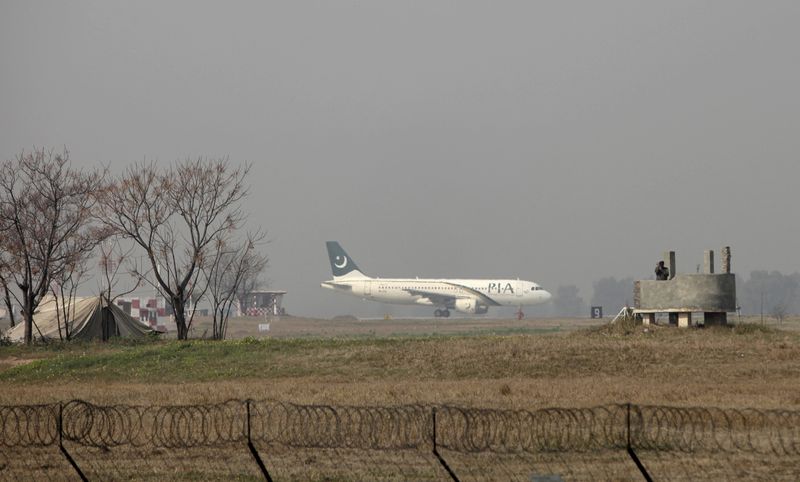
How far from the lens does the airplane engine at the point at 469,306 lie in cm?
11488

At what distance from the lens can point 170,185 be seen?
5216cm

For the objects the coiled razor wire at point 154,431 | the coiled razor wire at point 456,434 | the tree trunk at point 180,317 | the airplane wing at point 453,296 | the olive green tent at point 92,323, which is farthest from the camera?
the airplane wing at point 453,296

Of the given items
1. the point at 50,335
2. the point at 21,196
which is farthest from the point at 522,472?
the point at 21,196

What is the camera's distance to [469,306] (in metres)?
115

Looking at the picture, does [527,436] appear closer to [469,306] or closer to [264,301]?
[469,306]

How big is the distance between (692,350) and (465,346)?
7.26 m

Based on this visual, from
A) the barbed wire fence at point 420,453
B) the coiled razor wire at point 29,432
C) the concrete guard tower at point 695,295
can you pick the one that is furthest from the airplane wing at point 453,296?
the barbed wire fence at point 420,453

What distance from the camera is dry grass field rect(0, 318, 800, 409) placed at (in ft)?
79.0

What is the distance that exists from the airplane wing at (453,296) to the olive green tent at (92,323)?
211 ft

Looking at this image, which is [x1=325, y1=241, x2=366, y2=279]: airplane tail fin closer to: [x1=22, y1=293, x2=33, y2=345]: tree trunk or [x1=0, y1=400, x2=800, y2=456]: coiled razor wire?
[x1=22, y1=293, x2=33, y2=345]: tree trunk

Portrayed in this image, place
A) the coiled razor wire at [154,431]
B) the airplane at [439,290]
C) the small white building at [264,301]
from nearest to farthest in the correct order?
the coiled razor wire at [154,431], the airplane at [439,290], the small white building at [264,301]

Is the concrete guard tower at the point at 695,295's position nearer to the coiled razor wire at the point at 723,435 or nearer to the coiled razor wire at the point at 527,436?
the coiled razor wire at the point at 723,435

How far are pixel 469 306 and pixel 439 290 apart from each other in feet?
15.8

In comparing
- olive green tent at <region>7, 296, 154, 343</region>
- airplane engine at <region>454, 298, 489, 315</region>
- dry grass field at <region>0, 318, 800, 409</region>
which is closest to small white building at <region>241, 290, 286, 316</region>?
airplane engine at <region>454, 298, 489, 315</region>
